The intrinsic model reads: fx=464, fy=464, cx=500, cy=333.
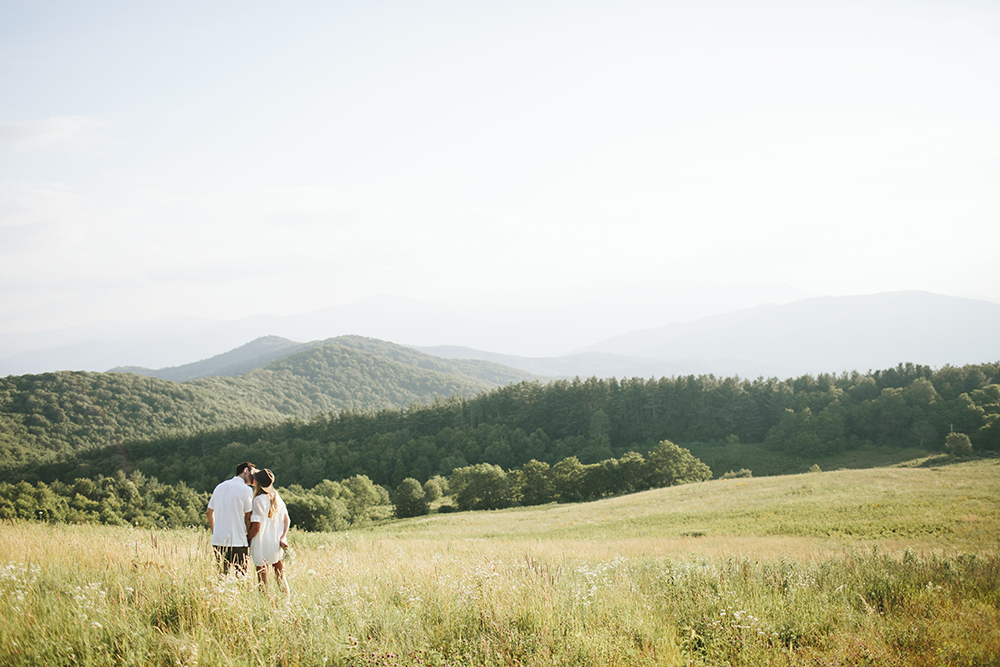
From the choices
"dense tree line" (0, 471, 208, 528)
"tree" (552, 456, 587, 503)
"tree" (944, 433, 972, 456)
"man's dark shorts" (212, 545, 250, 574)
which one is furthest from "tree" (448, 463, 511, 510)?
"man's dark shorts" (212, 545, 250, 574)

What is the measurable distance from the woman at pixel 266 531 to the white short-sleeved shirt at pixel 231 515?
0.16 m

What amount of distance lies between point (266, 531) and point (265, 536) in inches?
2.7

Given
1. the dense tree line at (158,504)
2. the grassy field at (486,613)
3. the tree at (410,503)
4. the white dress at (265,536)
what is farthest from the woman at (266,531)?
the tree at (410,503)

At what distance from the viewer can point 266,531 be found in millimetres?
6363

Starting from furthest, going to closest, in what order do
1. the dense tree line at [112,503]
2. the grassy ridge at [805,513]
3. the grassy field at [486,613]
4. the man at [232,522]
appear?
the dense tree line at [112,503], the grassy ridge at [805,513], the man at [232,522], the grassy field at [486,613]

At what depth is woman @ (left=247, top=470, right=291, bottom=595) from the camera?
6.28m

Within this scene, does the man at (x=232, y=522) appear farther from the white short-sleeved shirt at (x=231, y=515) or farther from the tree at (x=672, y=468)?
the tree at (x=672, y=468)

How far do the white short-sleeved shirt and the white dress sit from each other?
23 centimetres

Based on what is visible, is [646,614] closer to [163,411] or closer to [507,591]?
[507,591]

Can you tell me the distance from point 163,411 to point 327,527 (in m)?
144

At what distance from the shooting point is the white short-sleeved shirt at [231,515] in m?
6.40

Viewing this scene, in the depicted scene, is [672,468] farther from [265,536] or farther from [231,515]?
[231,515]

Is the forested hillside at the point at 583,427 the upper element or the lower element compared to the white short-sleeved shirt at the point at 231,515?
lower

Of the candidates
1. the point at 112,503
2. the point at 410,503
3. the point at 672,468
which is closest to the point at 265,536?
the point at 672,468
